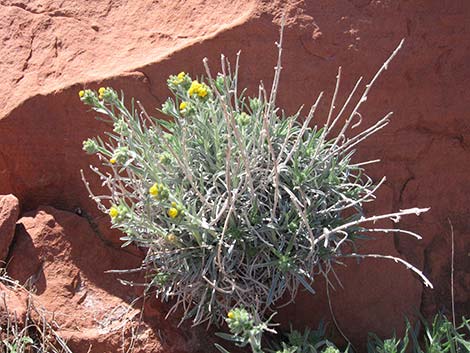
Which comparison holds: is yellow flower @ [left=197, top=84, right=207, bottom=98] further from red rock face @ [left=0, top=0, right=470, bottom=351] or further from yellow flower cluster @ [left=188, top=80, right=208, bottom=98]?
red rock face @ [left=0, top=0, right=470, bottom=351]

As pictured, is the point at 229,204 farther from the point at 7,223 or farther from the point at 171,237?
the point at 7,223

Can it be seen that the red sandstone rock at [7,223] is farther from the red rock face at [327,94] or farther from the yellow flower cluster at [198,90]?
the yellow flower cluster at [198,90]

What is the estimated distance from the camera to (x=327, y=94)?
332 cm

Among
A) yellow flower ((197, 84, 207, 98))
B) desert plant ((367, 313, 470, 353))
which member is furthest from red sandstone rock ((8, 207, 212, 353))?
yellow flower ((197, 84, 207, 98))

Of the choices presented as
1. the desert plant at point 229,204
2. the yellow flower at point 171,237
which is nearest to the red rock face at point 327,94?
the desert plant at point 229,204

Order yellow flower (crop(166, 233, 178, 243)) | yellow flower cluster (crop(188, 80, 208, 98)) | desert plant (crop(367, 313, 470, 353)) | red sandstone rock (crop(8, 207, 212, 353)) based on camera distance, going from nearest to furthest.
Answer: yellow flower cluster (crop(188, 80, 208, 98))
yellow flower (crop(166, 233, 178, 243))
desert plant (crop(367, 313, 470, 353))
red sandstone rock (crop(8, 207, 212, 353))

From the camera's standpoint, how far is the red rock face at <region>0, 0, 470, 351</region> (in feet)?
10.8

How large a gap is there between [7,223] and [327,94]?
4.38 feet

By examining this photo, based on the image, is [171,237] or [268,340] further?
[268,340]

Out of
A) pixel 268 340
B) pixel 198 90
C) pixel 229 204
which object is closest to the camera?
pixel 198 90

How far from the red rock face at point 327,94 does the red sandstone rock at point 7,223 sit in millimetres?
71

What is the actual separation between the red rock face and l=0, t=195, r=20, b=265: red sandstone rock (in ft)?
0.23

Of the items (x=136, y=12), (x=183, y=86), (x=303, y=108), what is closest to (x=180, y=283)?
(x=183, y=86)

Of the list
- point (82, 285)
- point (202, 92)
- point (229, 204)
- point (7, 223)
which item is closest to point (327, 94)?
point (229, 204)
